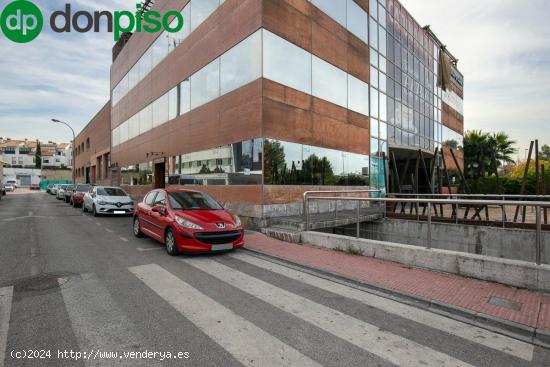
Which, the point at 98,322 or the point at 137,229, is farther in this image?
the point at 137,229

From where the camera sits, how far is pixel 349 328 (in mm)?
3746

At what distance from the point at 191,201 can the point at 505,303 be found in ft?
22.4

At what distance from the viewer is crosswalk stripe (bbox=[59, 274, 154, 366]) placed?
10.2 ft

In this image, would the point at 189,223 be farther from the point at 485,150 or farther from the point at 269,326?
the point at 485,150

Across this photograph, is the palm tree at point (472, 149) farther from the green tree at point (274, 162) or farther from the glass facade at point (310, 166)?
the green tree at point (274, 162)

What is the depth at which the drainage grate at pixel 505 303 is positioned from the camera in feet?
14.3

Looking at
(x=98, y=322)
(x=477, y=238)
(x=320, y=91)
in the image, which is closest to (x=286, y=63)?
(x=320, y=91)

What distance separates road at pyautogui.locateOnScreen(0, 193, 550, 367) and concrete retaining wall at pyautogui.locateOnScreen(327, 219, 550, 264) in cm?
427

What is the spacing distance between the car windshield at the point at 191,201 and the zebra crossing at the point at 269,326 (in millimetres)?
2566

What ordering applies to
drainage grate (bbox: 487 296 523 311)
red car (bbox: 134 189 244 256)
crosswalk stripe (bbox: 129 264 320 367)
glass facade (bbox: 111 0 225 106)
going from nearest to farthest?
crosswalk stripe (bbox: 129 264 320 367) < drainage grate (bbox: 487 296 523 311) < red car (bbox: 134 189 244 256) < glass facade (bbox: 111 0 225 106)

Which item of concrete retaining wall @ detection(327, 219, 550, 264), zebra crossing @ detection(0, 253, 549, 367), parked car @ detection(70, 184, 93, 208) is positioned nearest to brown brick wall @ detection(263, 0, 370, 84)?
concrete retaining wall @ detection(327, 219, 550, 264)

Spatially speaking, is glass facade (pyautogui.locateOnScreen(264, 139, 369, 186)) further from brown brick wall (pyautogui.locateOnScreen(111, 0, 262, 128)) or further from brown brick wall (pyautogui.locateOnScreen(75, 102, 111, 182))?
brown brick wall (pyautogui.locateOnScreen(75, 102, 111, 182))

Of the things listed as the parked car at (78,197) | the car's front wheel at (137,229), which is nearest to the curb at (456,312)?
the car's front wheel at (137,229)

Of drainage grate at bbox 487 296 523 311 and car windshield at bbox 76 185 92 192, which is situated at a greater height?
car windshield at bbox 76 185 92 192
